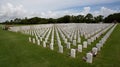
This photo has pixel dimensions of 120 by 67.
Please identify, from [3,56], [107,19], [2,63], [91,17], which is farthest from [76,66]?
[107,19]

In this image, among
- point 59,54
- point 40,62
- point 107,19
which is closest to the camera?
point 40,62

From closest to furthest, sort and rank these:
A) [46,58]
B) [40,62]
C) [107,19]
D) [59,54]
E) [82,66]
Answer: [82,66] < [40,62] < [46,58] < [59,54] < [107,19]

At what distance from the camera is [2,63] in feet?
23.8

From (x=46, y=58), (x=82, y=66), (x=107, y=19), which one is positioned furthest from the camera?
(x=107, y=19)

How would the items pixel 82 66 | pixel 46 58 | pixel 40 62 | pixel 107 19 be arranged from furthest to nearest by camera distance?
pixel 107 19 → pixel 46 58 → pixel 40 62 → pixel 82 66

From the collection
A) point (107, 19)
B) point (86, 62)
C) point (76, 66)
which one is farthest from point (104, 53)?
point (107, 19)

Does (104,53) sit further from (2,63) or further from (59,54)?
(2,63)

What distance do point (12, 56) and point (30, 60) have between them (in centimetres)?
136

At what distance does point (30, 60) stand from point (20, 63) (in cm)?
51

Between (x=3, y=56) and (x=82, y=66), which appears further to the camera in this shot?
(x=3, y=56)

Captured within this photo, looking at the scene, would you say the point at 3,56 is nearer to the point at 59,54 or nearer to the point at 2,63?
the point at 2,63

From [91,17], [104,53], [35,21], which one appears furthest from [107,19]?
[104,53]

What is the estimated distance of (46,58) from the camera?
7.60 metres

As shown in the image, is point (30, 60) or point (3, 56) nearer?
point (30, 60)
